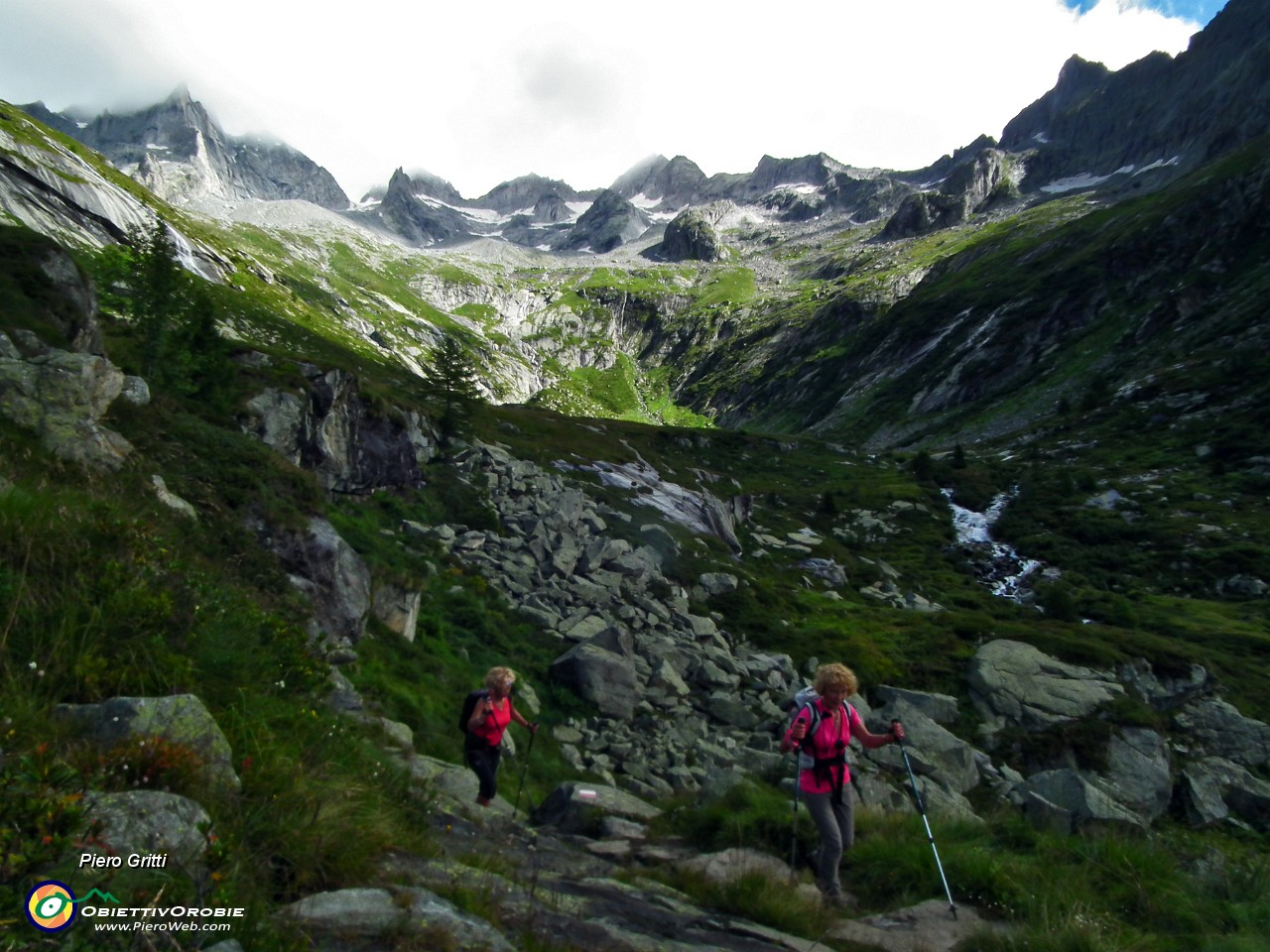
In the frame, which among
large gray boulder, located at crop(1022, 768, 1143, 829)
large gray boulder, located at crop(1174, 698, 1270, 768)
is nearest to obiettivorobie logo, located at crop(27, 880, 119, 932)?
large gray boulder, located at crop(1022, 768, 1143, 829)

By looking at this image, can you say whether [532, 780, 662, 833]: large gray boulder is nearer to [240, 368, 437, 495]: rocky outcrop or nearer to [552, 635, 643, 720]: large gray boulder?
[552, 635, 643, 720]: large gray boulder

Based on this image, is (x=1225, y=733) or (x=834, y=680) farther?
(x=1225, y=733)

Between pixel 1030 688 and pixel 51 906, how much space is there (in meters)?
25.7

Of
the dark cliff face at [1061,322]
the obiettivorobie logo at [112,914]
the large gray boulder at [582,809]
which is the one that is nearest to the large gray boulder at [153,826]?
the obiettivorobie logo at [112,914]

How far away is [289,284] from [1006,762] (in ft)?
633

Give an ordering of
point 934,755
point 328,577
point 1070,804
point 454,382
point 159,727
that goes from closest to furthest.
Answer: point 159,727, point 1070,804, point 328,577, point 934,755, point 454,382

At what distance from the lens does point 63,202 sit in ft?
301

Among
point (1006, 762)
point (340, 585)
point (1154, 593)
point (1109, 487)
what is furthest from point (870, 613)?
point (1109, 487)

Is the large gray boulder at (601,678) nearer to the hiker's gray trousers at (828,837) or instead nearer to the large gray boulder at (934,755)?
the large gray boulder at (934,755)

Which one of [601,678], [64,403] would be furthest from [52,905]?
[601,678]

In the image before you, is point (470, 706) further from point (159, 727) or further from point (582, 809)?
point (159, 727)

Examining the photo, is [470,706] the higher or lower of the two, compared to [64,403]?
lower

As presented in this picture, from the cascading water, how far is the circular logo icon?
52834 millimetres

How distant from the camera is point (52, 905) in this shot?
3.10 m
